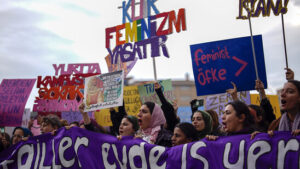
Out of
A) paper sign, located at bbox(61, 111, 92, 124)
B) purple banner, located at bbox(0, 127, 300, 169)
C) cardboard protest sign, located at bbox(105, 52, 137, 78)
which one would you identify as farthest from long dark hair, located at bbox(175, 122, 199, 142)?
paper sign, located at bbox(61, 111, 92, 124)

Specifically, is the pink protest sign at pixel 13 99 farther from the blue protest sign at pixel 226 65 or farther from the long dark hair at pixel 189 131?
the long dark hair at pixel 189 131

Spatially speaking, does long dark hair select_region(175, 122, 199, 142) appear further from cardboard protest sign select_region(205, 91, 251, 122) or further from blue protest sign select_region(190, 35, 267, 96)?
cardboard protest sign select_region(205, 91, 251, 122)

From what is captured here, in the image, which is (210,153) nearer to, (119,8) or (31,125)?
(119,8)

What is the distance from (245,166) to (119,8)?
458 cm

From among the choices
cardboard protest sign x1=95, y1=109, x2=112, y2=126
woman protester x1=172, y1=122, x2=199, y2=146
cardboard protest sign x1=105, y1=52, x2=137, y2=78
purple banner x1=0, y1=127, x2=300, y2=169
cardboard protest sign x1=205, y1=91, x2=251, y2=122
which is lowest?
purple banner x1=0, y1=127, x2=300, y2=169

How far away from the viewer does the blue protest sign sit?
16.1 ft

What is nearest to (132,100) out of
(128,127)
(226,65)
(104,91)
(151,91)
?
(151,91)

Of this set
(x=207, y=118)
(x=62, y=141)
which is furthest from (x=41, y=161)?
(x=207, y=118)

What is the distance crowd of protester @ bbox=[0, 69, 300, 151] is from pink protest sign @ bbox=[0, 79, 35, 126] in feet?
5.64

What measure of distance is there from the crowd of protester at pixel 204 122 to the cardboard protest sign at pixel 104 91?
7.2 inches

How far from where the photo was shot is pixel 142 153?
3.59 metres

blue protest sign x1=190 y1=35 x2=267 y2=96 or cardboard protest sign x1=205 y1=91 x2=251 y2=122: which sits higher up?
blue protest sign x1=190 y1=35 x2=267 y2=96

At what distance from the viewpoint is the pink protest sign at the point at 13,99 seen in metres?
7.09

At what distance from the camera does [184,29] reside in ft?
19.1
